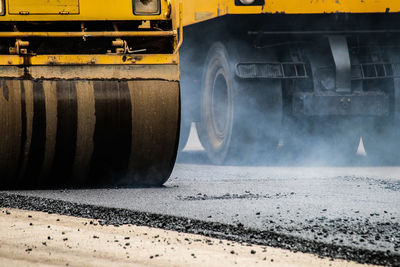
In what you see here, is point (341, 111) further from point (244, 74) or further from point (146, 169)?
point (146, 169)

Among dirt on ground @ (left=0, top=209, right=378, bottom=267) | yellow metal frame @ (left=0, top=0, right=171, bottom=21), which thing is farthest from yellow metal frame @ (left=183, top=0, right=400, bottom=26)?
dirt on ground @ (left=0, top=209, right=378, bottom=267)

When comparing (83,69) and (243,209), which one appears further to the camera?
(83,69)

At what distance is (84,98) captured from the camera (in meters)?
6.45

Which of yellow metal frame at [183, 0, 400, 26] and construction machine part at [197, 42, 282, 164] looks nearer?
yellow metal frame at [183, 0, 400, 26]

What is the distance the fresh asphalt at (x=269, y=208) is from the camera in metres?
4.61

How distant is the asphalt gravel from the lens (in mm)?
4605

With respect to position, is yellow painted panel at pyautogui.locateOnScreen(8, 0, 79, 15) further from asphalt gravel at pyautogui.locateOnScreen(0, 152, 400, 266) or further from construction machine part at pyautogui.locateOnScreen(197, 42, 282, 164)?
construction machine part at pyautogui.locateOnScreen(197, 42, 282, 164)

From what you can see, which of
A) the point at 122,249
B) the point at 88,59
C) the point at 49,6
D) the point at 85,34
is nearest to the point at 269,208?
the point at 122,249

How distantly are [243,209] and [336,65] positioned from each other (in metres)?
3.33

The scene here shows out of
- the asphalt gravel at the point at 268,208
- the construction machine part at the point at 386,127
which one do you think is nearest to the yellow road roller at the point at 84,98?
the asphalt gravel at the point at 268,208

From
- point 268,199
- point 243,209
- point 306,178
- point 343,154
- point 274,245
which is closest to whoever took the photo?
point 274,245

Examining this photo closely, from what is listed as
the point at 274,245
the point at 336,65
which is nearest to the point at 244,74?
the point at 336,65

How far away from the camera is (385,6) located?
8.63 m

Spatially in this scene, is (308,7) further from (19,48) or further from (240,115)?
(19,48)
